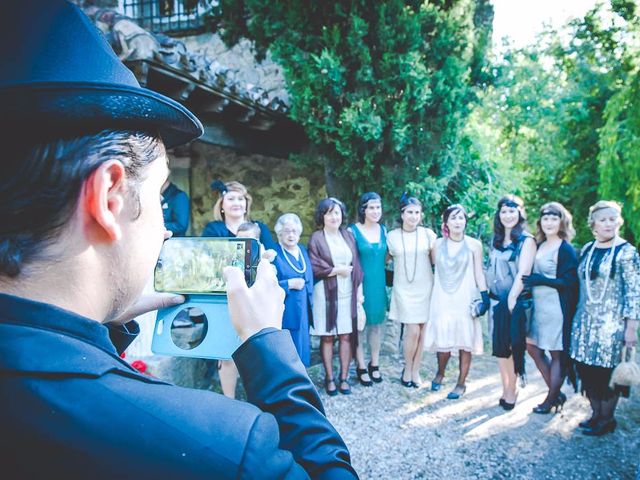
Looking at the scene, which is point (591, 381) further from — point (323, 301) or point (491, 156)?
point (491, 156)

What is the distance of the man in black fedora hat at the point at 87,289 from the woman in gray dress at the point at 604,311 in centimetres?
353

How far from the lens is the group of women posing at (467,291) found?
350cm

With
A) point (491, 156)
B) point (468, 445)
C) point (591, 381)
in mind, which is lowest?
point (468, 445)

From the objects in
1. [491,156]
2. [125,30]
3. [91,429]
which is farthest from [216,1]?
[91,429]

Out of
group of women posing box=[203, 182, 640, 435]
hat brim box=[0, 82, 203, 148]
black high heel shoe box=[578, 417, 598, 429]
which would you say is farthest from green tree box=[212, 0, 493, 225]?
hat brim box=[0, 82, 203, 148]

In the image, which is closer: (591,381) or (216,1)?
(591,381)

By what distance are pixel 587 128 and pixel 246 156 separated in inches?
287

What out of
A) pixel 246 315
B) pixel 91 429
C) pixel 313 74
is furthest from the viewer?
pixel 313 74

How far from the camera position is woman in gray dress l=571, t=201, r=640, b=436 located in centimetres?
336

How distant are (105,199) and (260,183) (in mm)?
5905

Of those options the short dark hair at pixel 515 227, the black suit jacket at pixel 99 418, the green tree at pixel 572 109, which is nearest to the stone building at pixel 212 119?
the short dark hair at pixel 515 227

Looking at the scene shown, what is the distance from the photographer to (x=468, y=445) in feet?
11.4

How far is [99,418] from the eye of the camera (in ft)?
1.75

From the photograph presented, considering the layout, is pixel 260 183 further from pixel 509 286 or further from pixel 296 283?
pixel 509 286
